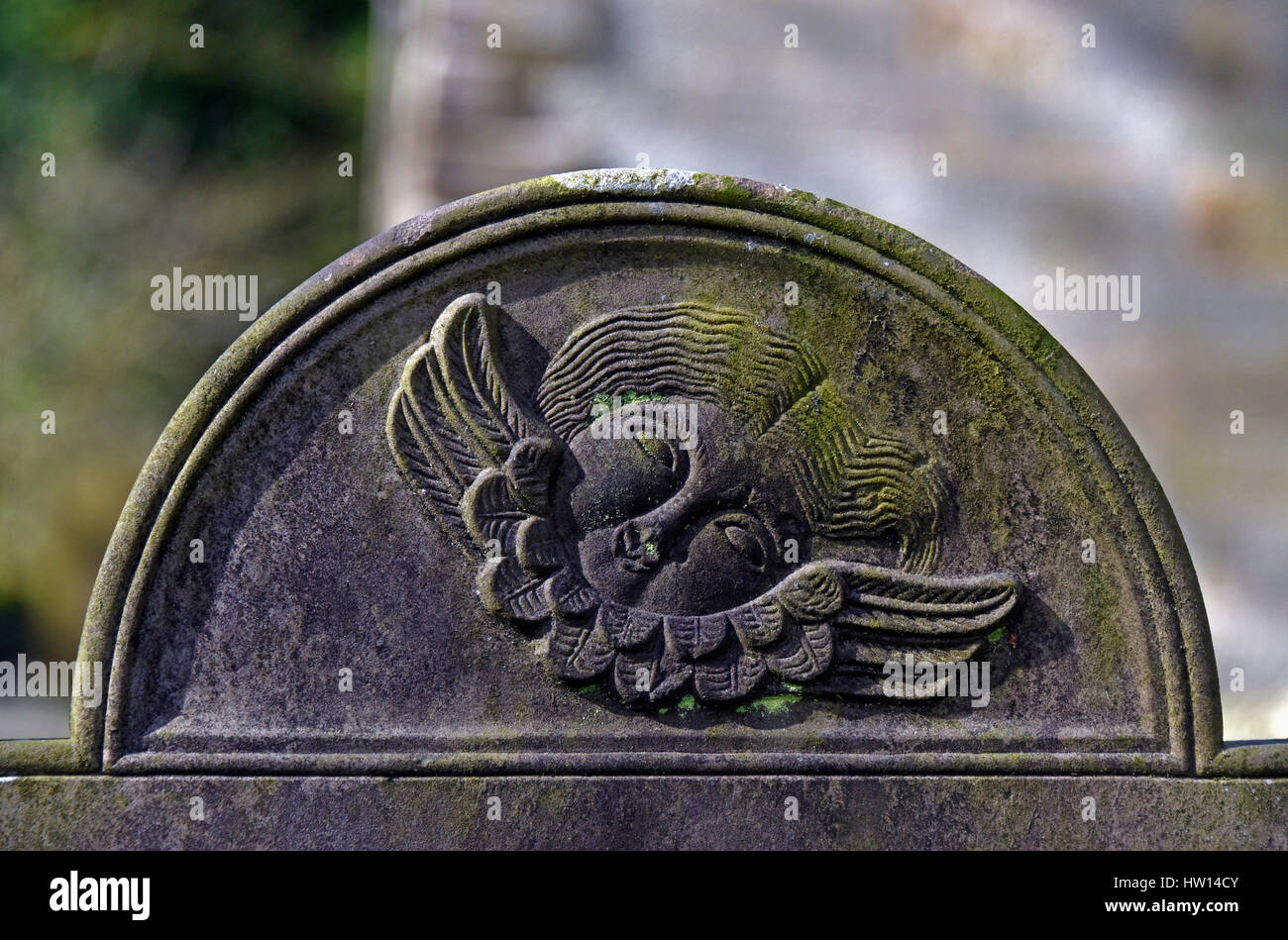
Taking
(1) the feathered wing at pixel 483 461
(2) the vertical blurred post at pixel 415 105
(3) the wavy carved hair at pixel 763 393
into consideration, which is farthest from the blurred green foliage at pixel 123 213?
(3) the wavy carved hair at pixel 763 393

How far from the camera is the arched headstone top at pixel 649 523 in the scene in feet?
5.32


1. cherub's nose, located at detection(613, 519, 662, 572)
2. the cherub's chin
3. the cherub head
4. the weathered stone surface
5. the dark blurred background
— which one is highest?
the dark blurred background

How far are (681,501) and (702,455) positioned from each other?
0.27ft

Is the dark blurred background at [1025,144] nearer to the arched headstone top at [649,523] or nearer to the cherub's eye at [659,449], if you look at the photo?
the arched headstone top at [649,523]

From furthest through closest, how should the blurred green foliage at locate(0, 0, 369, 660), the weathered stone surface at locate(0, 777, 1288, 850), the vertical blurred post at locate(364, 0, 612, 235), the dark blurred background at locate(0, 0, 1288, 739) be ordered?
the blurred green foliage at locate(0, 0, 369, 660)
the vertical blurred post at locate(364, 0, 612, 235)
the dark blurred background at locate(0, 0, 1288, 739)
the weathered stone surface at locate(0, 777, 1288, 850)

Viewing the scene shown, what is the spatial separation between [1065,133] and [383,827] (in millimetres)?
2631

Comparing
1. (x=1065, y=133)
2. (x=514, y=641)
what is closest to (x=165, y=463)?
(x=514, y=641)

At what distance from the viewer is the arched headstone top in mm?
1620

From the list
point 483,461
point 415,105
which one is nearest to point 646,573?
point 483,461

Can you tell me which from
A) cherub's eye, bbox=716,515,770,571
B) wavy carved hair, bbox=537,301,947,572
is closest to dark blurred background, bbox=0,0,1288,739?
wavy carved hair, bbox=537,301,947,572

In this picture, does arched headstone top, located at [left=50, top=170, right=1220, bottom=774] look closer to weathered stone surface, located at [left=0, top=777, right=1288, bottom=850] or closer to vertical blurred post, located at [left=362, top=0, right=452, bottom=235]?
weathered stone surface, located at [left=0, top=777, right=1288, bottom=850]

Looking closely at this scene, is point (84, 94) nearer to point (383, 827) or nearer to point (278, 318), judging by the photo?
point (278, 318)

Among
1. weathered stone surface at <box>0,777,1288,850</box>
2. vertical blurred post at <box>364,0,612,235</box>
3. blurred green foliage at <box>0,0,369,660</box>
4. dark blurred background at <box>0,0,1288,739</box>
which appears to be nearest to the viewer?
weathered stone surface at <box>0,777,1288,850</box>

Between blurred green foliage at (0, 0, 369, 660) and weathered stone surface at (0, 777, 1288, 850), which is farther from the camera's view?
blurred green foliage at (0, 0, 369, 660)
